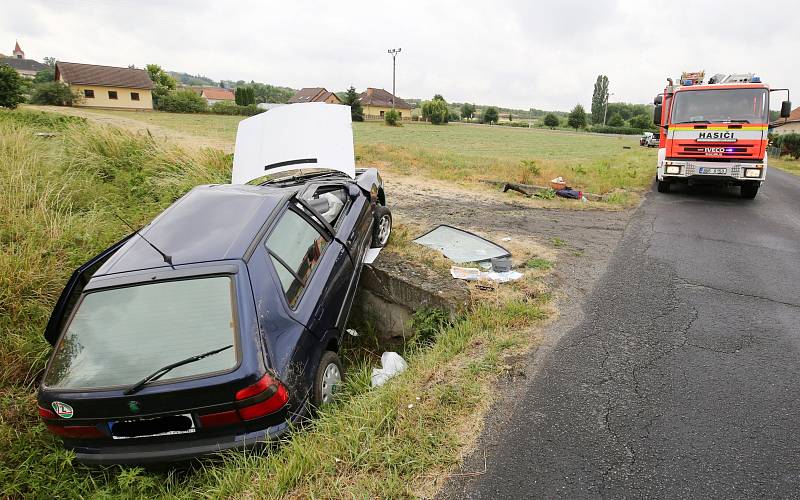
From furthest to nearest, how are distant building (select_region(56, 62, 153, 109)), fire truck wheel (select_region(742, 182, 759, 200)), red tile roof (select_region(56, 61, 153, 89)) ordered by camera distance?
red tile roof (select_region(56, 61, 153, 89)) → distant building (select_region(56, 62, 153, 109)) → fire truck wheel (select_region(742, 182, 759, 200))

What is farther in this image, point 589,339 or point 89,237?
point 89,237

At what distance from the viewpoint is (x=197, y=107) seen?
182 ft

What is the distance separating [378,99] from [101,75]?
43.7 meters

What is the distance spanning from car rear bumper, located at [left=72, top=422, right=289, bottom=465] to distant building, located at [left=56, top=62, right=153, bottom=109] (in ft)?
196

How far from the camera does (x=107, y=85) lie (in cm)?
5072

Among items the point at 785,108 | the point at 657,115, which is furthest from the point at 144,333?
the point at 785,108

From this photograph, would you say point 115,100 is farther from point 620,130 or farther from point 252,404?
point 620,130

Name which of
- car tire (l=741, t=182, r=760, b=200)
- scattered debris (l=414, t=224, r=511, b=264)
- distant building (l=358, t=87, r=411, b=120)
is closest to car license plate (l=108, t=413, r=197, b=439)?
scattered debris (l=414, t=224, r=511, b=264)

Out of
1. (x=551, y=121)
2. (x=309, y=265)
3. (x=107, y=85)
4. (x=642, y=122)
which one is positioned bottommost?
(x=309, y=265)

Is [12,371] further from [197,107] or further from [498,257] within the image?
[197,107]

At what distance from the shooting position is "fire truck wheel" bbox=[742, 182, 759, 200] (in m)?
9.92

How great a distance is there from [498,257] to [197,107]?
196ft

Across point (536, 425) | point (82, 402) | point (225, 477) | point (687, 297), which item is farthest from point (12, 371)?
point (687, 297)

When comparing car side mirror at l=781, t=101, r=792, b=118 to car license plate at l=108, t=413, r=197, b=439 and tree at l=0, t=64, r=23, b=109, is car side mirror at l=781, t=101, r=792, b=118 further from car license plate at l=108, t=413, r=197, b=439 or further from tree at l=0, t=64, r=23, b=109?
tree at l=0, t=64, r=23, b=109
